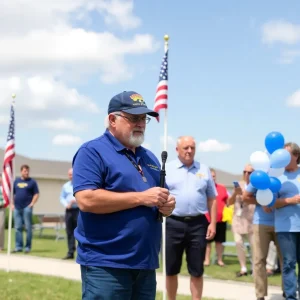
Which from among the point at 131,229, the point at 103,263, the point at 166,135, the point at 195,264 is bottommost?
the point at 195,264

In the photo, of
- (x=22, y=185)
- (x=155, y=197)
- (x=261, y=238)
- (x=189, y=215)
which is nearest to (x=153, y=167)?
(x=155, y=197)

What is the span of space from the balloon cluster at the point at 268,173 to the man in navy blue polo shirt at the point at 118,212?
124 inches

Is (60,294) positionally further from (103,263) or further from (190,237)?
(103,263)

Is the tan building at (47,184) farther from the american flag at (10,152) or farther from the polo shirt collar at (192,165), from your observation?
the polo shirt collar at (192,165)

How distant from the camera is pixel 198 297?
653 cm

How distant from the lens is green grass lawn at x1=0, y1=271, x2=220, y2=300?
289 inches

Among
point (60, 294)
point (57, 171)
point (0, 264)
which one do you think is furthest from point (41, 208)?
point (60, 294)

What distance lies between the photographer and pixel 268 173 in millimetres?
6816

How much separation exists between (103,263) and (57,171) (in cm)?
3918

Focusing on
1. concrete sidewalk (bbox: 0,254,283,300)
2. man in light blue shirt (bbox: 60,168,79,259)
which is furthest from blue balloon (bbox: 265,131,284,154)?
man in light blue shirt (bbox: 60,168,79,259)

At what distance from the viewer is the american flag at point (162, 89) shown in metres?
7.88

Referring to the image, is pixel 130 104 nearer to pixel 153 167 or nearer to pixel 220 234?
pixel 153 167

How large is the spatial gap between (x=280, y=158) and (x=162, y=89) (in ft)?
7.27

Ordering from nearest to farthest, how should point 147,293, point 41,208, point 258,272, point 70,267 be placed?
1. point 147,293
2. point 258,272
3. point 70,267
4. point 41,208
